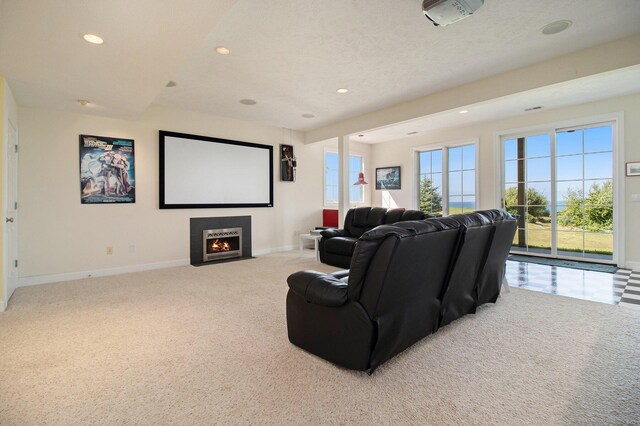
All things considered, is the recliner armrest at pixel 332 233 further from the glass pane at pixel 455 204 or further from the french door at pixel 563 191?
the french door at pixel 563 191

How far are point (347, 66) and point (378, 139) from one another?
14.9ft

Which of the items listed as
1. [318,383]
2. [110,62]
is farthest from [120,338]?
[110,62]

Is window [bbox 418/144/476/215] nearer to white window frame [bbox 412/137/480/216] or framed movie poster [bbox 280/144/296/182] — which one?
white window frame [bbox 412/137/480/216]

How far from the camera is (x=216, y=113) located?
5762 mm

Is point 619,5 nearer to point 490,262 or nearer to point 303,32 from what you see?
point 490,262

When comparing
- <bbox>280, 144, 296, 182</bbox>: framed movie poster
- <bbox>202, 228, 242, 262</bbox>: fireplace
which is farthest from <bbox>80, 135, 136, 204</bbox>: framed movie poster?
<bbox>280, 144, 296, 182</bbox>: framed movie poster

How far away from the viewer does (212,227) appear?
19.2ft

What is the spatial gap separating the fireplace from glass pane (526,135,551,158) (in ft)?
18.9

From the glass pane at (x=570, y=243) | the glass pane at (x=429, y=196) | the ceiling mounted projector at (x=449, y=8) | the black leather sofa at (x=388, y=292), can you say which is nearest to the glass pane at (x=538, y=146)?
the glass pane at (x=570, y=243)

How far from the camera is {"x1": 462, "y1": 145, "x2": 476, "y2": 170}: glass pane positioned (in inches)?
267

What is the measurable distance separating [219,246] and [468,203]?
524cm

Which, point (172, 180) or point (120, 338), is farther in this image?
point (172, 180)

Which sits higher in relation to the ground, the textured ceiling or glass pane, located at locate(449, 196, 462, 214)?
the textured ceiling

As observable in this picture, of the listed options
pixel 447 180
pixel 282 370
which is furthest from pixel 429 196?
pixel 282 370
